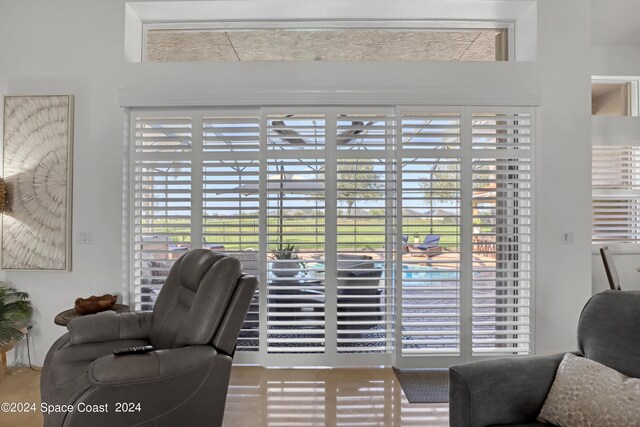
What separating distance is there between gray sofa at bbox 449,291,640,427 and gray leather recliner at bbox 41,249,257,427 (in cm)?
111

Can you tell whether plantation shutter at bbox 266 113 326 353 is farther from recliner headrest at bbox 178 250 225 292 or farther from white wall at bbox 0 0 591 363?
Answer: recliner headrest at bbox 178 250 225 292

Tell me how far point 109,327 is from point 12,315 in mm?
1198

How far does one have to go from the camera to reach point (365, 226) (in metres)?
3.01

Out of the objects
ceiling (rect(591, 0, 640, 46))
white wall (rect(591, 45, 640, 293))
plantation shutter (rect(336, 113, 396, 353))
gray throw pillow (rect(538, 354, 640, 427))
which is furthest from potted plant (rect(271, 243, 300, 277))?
ceiling (rect(591, 0, 640, 46))

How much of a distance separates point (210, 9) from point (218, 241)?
6.31ft

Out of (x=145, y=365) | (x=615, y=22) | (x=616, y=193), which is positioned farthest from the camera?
(x=616, y=193)

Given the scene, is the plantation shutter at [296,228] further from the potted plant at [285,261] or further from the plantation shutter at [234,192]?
the plantation shutter at [234,192]

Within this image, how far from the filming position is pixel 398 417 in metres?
2.33

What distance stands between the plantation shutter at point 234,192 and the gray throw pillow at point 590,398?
213cm

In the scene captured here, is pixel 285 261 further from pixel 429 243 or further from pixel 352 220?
pixel 429 243

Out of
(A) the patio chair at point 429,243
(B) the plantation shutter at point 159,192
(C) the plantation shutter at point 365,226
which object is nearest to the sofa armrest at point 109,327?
(B) the plantation shutter at point 159,192

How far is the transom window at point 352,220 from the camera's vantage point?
9.75ft

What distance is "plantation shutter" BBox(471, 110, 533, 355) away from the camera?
117 inches

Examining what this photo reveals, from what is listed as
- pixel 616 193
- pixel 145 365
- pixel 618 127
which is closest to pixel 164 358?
pixel 145 365
